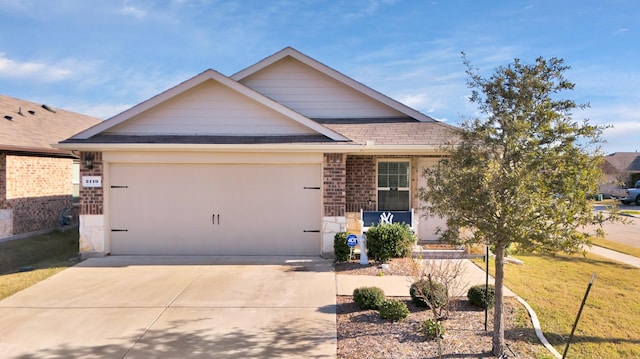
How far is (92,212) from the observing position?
9.81 meters

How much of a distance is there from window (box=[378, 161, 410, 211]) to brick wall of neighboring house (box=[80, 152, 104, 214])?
753cm

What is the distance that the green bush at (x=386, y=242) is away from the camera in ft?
29.9

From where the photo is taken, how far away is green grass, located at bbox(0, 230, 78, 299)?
26.1ft

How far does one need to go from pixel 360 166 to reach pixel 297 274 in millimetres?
4270

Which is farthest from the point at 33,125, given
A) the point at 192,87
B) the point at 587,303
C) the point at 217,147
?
the point at 587,303

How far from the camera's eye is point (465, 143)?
16.0ft

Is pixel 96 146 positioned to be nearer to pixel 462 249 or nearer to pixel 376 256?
pixel 376 256

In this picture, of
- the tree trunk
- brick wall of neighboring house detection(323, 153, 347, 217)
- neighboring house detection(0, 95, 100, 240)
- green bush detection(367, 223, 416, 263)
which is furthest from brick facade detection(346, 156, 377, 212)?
neighboring house detection(0, 95, 100, 240)

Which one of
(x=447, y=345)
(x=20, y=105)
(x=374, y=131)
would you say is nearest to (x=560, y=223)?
(x=447, y=345)

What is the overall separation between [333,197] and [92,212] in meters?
6.11

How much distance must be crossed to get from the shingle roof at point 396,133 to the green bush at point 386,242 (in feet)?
7.62

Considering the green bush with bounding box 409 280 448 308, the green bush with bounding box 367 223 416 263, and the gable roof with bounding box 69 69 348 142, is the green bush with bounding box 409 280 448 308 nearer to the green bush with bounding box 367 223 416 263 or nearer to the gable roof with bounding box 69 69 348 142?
the green bush with bounding box 367 223 416 263

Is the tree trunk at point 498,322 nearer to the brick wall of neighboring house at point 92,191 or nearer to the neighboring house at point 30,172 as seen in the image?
the brick wall of neighboring house at point 92,191

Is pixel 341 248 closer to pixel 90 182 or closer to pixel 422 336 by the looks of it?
pixel 422 336
